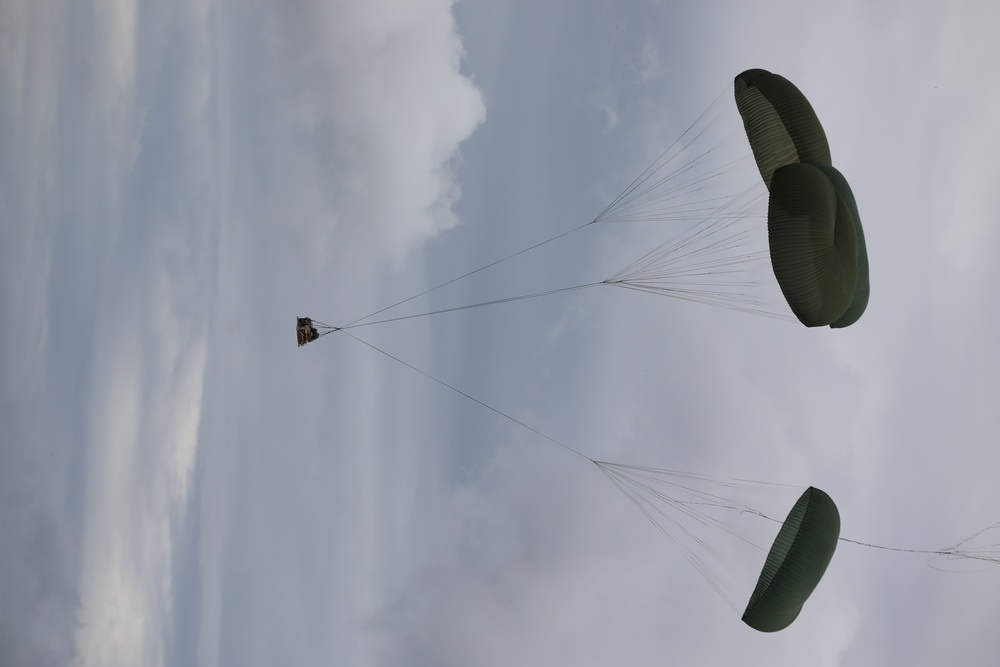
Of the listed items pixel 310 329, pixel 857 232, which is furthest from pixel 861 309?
pixel 310 329

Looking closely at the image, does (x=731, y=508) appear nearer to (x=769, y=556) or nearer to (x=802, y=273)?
(x=769, y=556)

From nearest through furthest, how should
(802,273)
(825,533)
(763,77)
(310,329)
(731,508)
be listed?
(802,273) < (825,533) < (763,77) < (731,508) < (310,329)

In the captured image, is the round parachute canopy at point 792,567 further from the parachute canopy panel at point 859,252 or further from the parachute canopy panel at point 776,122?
the parachute canopy panel at point 776,122

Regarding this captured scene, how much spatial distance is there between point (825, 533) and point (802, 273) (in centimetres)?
851

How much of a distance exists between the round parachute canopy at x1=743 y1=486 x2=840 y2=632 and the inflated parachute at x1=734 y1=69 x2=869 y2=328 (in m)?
6.39

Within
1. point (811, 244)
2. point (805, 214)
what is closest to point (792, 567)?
point (811, 244)

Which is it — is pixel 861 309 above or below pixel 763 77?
below

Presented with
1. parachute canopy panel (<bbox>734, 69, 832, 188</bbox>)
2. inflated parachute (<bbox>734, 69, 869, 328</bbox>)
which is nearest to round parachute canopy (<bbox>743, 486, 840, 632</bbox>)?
inflated parachute (<bbox>734, 69, 869, 328</bbox>)

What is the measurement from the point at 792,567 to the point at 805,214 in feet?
35.6

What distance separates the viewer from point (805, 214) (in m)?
19.0

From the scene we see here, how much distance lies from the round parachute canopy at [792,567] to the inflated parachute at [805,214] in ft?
21.0

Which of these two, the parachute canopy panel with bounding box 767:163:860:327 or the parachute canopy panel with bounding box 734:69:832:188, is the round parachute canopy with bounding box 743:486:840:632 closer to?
the parachute canopy panel with bounding box 767:163:860:327

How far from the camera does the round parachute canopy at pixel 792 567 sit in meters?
19.7

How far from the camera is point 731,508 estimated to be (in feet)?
80.4
